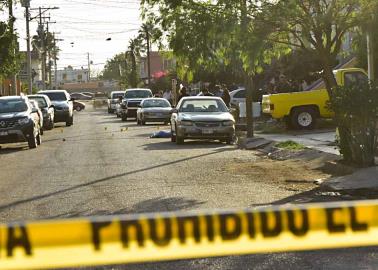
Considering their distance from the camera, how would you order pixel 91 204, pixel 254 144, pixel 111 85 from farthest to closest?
pixel 111 85
pixel 254 144
pixel 91 204

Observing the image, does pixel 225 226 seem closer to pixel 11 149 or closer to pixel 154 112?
pixel 11 149

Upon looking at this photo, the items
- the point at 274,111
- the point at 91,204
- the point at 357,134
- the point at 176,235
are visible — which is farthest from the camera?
the point at 274,111

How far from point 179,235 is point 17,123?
59.8 ft

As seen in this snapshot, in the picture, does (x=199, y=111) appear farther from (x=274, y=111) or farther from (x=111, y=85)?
(x=111, y=85)

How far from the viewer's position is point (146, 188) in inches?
469

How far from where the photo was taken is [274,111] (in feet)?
84.4

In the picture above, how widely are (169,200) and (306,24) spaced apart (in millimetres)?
5453

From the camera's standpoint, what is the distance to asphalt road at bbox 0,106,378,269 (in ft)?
22.0

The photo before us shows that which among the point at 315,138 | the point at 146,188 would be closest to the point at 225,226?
the point at 146,188

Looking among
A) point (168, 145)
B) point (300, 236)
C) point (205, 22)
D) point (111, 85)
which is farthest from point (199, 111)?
point (111, 85)

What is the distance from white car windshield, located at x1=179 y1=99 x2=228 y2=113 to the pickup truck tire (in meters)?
3.56

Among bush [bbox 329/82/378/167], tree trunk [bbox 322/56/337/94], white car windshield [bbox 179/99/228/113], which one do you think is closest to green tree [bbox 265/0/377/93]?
tree trunk [bbox 322/56/337/94]

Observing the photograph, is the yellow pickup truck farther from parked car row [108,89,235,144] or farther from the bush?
the bush

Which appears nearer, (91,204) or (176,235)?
(176,235)
